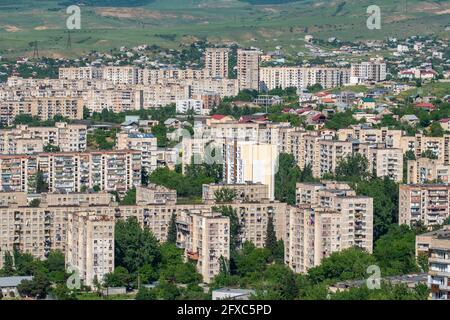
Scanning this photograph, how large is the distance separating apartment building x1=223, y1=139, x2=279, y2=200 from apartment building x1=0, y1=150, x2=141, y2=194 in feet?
4.01

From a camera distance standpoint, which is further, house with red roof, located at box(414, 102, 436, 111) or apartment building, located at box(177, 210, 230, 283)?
house with red roof, located at box(414, 102, 436, 111)

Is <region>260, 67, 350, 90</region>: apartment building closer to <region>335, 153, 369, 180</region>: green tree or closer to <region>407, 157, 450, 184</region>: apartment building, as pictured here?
<region>335, 153, 369, 180</region>: green tree

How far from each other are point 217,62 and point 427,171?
19.7m

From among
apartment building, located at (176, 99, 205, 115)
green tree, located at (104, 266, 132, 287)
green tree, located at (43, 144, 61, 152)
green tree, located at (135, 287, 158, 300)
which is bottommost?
apartment building, located at (176, 99, 205, 115)

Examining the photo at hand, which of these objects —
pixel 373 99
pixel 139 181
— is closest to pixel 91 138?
pixel 139 181

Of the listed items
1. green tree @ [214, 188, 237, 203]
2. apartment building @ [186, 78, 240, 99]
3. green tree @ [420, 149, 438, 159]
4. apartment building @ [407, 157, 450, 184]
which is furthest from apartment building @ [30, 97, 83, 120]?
green tree @ [214, 188, 237, 203]

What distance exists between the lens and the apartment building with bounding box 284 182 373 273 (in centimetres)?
1219

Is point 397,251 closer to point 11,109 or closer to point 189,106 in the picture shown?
point 11,109

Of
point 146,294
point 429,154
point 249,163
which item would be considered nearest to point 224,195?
point 249,163

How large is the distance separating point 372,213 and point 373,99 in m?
15.6

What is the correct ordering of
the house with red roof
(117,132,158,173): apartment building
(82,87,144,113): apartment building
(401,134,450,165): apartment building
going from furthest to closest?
(82,87,144,113): apartment building → the house with red roof → (401,134,450,165): apartment building → (117,132,158,173): apartment building

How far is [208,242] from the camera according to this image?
12.3m

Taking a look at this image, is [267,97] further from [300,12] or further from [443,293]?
[300,12]

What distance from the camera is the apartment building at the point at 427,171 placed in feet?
55.3
